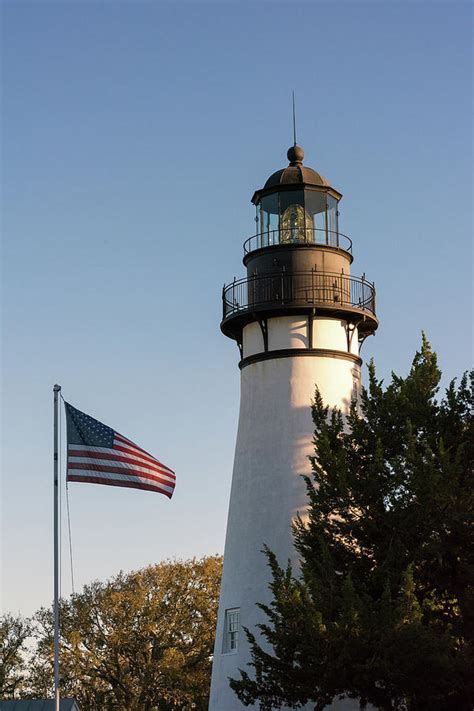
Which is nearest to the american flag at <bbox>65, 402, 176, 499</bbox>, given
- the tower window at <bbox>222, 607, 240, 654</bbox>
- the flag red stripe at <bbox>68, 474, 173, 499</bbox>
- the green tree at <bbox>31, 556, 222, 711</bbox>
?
the flag red stripe at <bbox>68, 474, 173, 499</bbox>

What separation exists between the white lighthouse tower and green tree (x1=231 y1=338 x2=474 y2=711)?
3480mm

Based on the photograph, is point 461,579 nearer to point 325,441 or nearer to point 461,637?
point 461,637

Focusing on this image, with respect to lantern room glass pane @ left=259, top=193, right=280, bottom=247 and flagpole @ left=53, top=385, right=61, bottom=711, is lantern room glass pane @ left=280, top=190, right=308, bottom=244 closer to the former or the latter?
lantern room glass pane @ left=259, top=193, right=280, bottom=247

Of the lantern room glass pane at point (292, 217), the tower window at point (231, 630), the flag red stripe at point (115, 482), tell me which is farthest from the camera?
the lantern room glass pane at point (292, 217)

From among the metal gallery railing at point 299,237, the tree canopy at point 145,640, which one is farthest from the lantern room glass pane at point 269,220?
the tree canopy at point 145,640

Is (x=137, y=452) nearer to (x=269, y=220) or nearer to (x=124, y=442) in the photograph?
(x=124, y=442)

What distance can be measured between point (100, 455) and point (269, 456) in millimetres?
7724

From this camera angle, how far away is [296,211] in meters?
33.6

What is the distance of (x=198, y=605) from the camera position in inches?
2125

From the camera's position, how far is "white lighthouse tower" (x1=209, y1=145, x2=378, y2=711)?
31.2 metres

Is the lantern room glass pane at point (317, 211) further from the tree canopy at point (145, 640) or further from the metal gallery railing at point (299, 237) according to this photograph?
the tree canopy at point (145, 640)

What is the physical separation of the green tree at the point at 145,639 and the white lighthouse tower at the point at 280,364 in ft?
70.7

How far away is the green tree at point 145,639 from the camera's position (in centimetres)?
5338

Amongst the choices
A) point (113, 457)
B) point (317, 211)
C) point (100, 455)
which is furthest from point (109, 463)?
point (317, 211)
